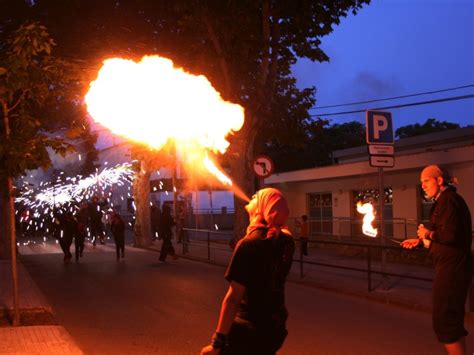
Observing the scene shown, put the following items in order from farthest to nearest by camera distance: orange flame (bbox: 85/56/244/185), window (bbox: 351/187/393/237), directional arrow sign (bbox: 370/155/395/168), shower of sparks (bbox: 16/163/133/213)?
shower of sparks (bbox: 16/163/133/213) < window (bbox: 351/187/393/237) < directional arrow sign (bbox: 370/155/395/168) < orange flame (bbox: 85/56/244/185)

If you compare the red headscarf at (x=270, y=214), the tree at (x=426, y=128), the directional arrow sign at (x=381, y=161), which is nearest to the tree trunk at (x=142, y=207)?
the directional arrow sign at (x=381, y=161)

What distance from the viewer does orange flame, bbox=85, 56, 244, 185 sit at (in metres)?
10.8

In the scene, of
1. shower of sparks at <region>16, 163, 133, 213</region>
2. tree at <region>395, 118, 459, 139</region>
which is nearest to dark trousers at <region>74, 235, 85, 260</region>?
shower of sparks at <region>16, 163, 133, 213</region>

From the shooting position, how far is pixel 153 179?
49.7m

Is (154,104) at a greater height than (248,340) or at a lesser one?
greater

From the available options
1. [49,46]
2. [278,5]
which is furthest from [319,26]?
[49,46]

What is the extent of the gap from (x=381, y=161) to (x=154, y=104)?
4636 mm

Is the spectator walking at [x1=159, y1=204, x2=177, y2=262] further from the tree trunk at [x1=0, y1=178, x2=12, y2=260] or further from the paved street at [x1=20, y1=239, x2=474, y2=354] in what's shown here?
the tree trunk at [x1=0, y1=178, x2=12, y2=260]

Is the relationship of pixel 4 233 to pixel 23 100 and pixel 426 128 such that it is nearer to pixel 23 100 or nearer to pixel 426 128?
pixel 23 100

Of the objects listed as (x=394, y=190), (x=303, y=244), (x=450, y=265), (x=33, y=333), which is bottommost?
(x=33, y=333)

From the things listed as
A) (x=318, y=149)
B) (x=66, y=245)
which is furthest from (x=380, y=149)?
(x=318, y=149)

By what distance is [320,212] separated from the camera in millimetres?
27703

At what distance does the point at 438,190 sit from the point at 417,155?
15371 millimetres

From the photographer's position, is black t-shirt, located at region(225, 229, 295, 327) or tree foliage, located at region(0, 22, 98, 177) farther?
tree foliage, located at region(0, 22, 98, 177)
